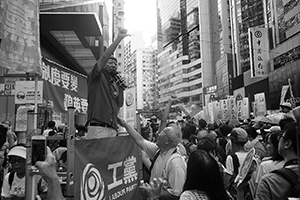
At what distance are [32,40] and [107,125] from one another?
52.8 inches

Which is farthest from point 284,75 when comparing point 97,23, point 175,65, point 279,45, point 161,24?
point 161,24

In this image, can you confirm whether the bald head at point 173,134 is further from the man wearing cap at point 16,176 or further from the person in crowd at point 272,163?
the man wearing cap at point 16,176

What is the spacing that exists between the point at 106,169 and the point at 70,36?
39.1 ft

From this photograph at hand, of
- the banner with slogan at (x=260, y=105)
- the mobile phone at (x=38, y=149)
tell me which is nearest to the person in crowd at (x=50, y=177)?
the mobile phone at (x=38, y=149)

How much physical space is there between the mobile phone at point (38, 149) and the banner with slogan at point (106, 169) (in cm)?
53

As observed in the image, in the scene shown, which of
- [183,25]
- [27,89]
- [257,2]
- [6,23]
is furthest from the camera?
[183,25]

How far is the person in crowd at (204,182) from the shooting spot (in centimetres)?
198

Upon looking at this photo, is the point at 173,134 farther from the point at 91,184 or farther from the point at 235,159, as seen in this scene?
the point at 235,159

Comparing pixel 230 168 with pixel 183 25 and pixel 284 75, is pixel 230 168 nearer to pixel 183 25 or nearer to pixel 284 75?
pixel 284 75

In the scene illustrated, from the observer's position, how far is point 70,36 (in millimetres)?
13516

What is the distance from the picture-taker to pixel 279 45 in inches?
1022

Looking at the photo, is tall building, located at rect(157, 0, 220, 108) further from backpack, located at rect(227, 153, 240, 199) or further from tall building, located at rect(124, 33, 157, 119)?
backpack, located at rect(227, 153, 240, 199)

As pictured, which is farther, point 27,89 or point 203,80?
point 203,80

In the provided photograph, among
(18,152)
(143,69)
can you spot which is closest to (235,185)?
(18,152)
